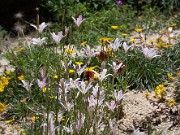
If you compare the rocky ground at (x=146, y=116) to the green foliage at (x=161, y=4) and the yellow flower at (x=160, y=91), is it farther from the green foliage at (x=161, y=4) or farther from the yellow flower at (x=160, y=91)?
the green foliage at (x=161, y=4)

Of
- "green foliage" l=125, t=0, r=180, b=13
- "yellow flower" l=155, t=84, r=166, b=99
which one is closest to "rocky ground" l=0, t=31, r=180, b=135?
"yellow flower" l=155, t=84, r=166, b=99

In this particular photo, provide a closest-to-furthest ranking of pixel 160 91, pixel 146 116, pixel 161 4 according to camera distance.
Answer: pixel 146 116, pixel 160 91, pixel 161 4

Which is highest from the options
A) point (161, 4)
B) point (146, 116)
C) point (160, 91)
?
point (161, 4)

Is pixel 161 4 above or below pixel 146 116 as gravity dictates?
above

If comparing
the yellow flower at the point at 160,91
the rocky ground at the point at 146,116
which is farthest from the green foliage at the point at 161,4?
the yellow flower at the point at 160,91

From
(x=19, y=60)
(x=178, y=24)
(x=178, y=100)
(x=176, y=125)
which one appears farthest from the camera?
(x=178, y=24)

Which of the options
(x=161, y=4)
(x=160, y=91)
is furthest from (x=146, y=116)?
(x=161, y=4)

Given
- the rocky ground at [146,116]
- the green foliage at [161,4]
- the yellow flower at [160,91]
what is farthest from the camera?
the green foliage at [161,4]

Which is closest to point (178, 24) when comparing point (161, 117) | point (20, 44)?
point (20, 44)

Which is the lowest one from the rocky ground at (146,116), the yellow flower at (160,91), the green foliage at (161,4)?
the rocky ground at (146,116)

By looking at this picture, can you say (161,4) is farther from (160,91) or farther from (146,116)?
(146,116)

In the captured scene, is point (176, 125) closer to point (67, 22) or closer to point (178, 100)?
point (178, 100)
